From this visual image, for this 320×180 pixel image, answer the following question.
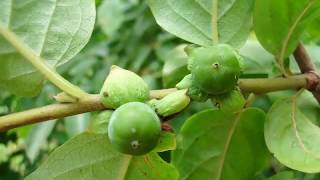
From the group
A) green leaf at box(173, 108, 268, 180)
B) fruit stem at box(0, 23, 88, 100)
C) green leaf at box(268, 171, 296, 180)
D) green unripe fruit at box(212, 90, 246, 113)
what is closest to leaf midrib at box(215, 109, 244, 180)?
green leaf at box(173, 108, 268, 180)

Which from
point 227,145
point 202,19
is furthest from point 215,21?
point 227,145

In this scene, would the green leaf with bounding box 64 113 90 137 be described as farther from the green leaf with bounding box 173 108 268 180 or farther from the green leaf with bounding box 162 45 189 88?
the green leaf with bounding box 173 108 268 180

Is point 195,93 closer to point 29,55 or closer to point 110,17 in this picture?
point 29,55

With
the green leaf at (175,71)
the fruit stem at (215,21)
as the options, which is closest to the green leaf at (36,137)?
the green leaf at (175,71)

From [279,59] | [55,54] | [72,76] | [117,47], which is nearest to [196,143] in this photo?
[279,59]

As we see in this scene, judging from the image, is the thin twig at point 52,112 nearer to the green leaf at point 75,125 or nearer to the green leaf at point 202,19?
the green leaf at point 202,19
